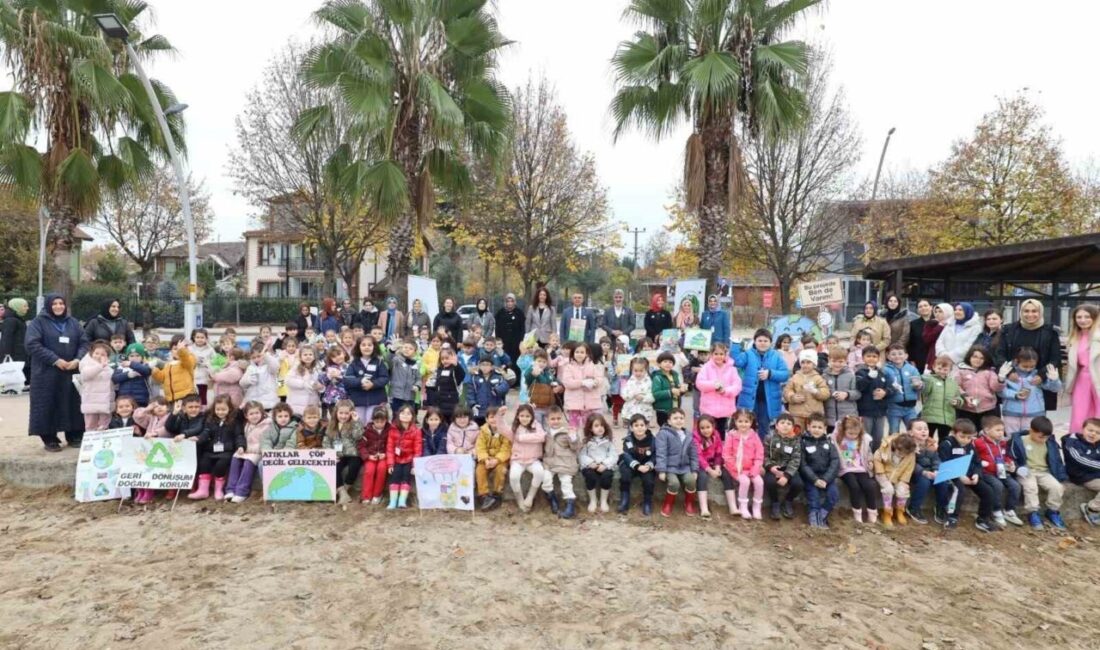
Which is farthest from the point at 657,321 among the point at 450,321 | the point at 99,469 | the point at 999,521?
the point at 99,469

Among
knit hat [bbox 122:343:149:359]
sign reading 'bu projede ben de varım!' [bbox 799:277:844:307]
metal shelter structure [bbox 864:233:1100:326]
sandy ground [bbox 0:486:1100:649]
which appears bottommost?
sandy ground [bbox 0:486:1100:649]

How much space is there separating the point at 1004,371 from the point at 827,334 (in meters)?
4.39

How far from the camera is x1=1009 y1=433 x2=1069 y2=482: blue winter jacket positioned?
5.96 metres

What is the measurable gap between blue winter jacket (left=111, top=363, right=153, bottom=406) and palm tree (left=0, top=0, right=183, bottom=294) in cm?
670

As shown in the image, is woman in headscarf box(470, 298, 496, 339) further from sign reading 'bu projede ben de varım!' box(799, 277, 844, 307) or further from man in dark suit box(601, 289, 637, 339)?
sign reading 'bu projede ben de varım!' box(799, 277, 844, 307)

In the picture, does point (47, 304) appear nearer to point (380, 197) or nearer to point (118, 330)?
point (118, 330)

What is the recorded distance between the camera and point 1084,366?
607cm

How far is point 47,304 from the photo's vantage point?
22.2ft

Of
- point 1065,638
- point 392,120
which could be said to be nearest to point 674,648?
point 1065,638

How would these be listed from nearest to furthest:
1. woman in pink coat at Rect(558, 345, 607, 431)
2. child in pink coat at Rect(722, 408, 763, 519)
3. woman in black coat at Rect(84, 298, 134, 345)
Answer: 1. child in pink coat at Rect(722, 408, 763, 519)
2. woman in pink coat at Rect(558, 345, 607, 431)
3. woman in black coat at Rect(84, 298, 134, 345)

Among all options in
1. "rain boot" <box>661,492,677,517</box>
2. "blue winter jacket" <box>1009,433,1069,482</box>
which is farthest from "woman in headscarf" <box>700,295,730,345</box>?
"blue winter jacket" <box>1009,433,1069,482</box>

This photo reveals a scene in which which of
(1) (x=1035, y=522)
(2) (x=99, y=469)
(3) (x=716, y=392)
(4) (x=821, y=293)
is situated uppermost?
(4) (x=821, y=293)

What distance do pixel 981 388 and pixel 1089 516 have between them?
4.83 ft

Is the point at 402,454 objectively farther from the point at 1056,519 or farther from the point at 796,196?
the point at 796,196
